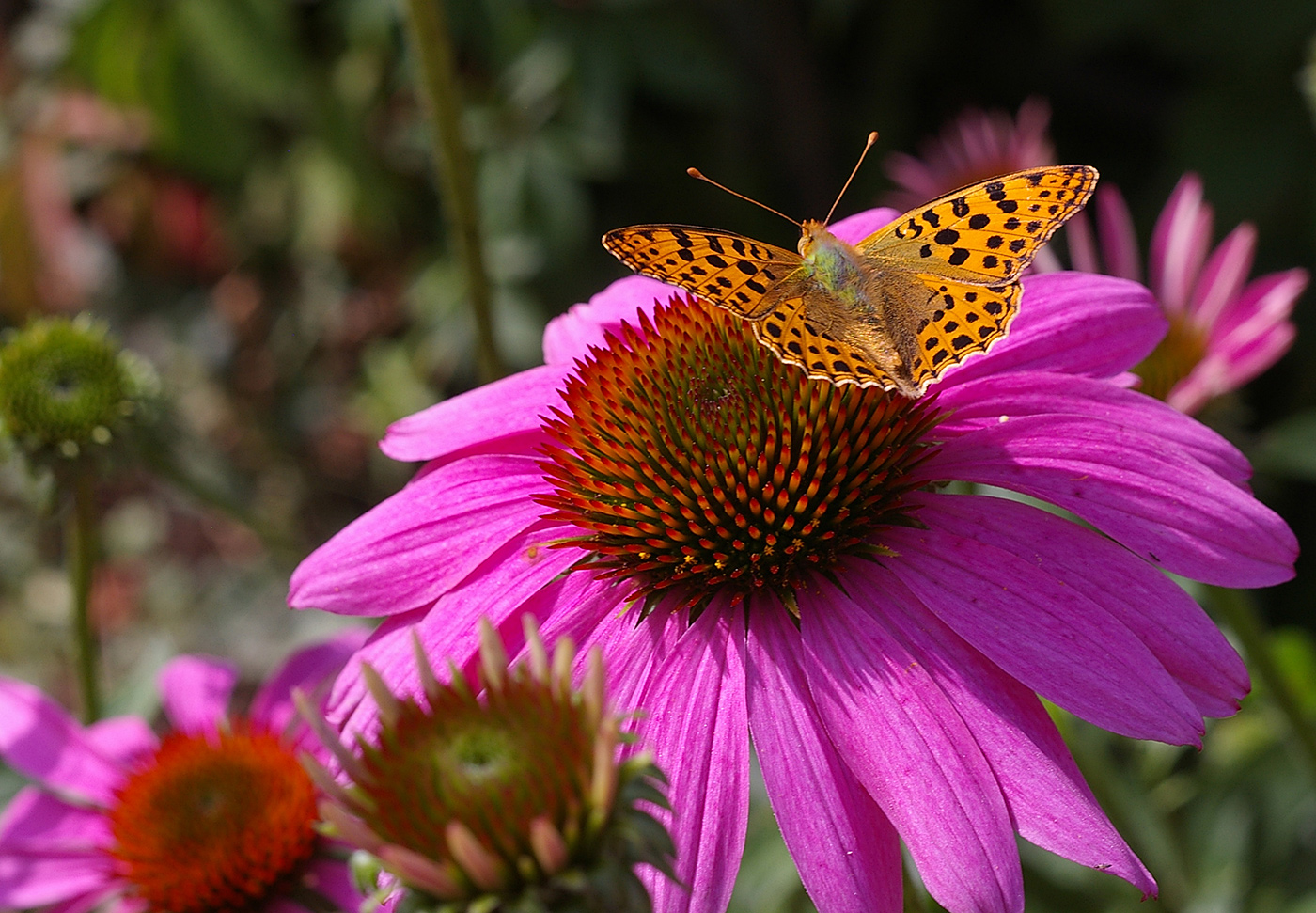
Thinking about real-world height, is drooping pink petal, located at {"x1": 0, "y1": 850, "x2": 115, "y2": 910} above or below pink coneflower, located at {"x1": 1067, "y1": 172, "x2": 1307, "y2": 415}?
below

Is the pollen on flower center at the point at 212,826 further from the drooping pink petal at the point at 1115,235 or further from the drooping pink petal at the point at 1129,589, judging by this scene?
the drooping pink petal at the point at 1115,235

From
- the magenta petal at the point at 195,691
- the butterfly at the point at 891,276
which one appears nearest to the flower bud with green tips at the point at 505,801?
the butterfly at the point at 891,276

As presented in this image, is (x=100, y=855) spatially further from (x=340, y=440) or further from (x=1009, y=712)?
(x=340, y=440)

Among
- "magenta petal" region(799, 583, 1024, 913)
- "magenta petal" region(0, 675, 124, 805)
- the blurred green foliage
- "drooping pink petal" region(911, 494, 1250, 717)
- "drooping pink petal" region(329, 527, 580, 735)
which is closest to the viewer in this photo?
"magenta petal" region(799, 583, 1024, 913)

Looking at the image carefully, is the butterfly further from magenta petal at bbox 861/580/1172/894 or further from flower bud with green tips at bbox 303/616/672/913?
flower bud with green tips at bbox 303/616/672/913

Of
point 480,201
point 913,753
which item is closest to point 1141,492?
point 913,753

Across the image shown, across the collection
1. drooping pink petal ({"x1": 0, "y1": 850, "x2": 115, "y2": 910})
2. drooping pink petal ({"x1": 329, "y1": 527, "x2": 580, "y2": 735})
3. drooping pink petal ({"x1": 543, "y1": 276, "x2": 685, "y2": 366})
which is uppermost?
drooping pink petal ({"x1": 543, "y1": 276, "x2": 685, "y2": 366})

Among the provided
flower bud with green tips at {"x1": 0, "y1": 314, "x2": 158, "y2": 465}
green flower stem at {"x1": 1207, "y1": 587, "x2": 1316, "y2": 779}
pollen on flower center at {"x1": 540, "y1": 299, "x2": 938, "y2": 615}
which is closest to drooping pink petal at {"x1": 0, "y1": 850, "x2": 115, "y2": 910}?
flower bud with green tips at {"x1": 0, "y1": 314, "x2": 158, "y2": 465}
